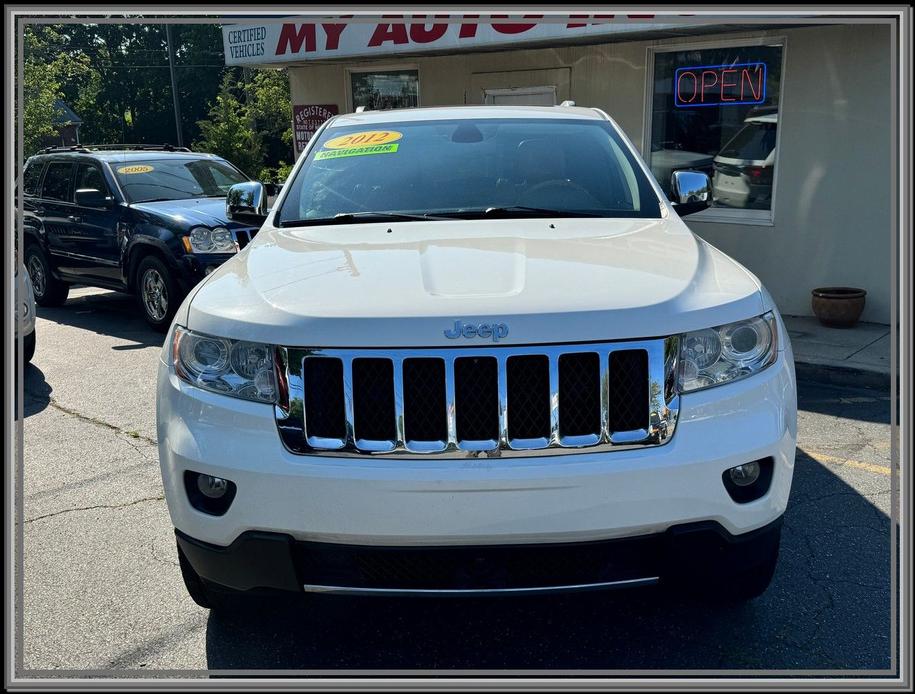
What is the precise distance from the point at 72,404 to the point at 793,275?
6.64 metres

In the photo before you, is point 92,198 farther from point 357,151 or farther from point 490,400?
point 490,400

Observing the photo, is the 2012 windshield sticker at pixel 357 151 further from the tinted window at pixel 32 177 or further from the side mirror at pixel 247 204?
the tinted window at pixel 32 177

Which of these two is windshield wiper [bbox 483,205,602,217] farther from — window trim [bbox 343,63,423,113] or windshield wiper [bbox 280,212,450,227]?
window trim [bbox 343,63,423,113]

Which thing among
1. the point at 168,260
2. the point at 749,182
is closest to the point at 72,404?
the point at 168,260

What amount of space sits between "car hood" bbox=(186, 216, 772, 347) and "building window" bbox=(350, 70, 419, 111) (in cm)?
937

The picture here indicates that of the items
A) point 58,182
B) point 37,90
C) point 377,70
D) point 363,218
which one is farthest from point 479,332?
point 37,90

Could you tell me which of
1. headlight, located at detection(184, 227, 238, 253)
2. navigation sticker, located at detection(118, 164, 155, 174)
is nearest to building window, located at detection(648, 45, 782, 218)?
headlight, located at detection(184, 227, 238, 253)

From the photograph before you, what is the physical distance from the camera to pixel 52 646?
3.04 meters

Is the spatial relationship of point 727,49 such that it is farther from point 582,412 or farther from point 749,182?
point 582,412

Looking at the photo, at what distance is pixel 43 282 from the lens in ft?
34.3

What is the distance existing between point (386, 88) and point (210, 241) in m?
5.09

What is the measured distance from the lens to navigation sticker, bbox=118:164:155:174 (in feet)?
31.1

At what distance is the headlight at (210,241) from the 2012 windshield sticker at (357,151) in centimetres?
459

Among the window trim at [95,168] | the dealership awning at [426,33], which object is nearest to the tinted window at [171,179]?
the window trim at [95,168]
